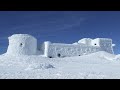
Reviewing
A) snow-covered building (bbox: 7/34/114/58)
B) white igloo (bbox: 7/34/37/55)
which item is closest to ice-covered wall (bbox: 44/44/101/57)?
snow-covered building (bbox: 7/34/114/58)

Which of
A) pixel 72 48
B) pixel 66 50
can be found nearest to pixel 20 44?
pixel 66 50

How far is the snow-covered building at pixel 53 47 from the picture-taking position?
65.1 ft

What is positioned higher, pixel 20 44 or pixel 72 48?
pixel 20 44

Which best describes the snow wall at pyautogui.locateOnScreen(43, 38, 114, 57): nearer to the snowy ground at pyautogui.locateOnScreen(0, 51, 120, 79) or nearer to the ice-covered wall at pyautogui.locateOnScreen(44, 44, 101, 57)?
the ice-covered wall at pyautogui.locateOnScreen(44, 44, 101, 57)

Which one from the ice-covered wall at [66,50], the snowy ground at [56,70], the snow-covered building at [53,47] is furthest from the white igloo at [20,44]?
the snowy ground at [56,70]

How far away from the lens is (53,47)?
2164 centimetres

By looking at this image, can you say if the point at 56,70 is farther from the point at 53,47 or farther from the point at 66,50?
the point at 66,50

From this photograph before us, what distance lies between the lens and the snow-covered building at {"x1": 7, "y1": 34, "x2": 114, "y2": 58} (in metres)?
19.8

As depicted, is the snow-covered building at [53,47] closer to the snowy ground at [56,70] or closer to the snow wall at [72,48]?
the snow wall at [72,48]
